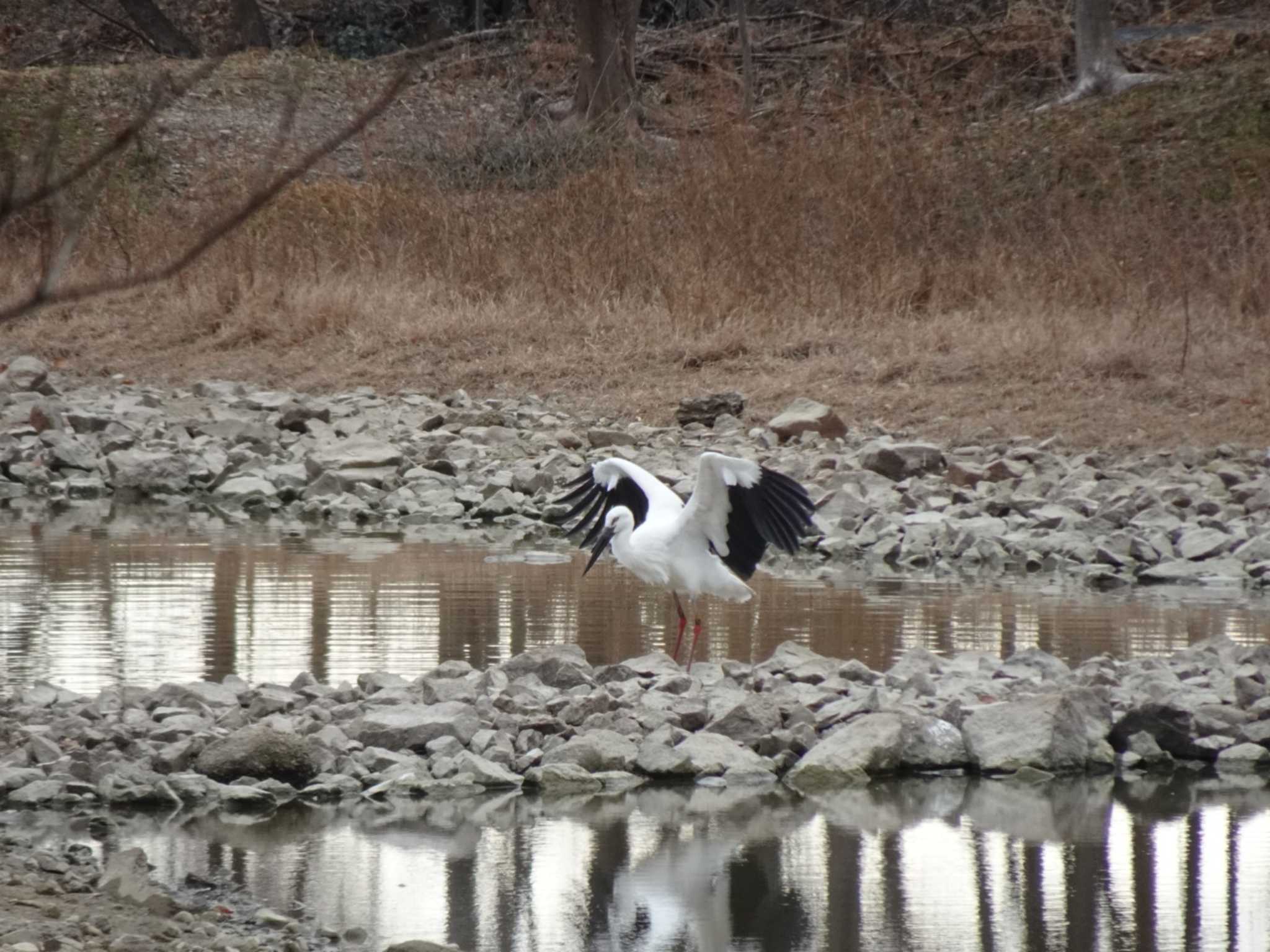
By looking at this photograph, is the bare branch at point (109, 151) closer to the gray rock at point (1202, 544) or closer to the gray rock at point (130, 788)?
the gray rock at point (130, 788)

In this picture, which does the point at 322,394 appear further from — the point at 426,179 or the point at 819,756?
the point at 819,756

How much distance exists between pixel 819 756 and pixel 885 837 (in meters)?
0.63

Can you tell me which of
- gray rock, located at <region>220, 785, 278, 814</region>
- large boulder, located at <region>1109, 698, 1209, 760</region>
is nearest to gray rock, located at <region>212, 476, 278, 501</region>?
gray rock, located at <region>220, 785, 278, 814</region>

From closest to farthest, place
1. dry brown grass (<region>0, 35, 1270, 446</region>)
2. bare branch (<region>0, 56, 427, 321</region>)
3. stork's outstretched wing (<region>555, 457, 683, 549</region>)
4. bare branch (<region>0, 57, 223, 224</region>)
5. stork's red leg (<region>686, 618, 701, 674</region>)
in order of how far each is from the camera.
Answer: bare branch (<region>0, 57, 223, 224</region>) → bare branch (<region>0, 56, 427, 321</region>) → stork's red leg (<region>686, 618, 701, 674</region>) → stork's outstretched wing (<region>555, 457, 683, 549</region>) → dry brown grass (<region>0, 35, 1270, 446</region>)

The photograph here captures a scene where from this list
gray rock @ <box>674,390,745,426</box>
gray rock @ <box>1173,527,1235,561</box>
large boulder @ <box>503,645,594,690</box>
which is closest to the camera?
large boulder @ <box>503,645,594,690</box>

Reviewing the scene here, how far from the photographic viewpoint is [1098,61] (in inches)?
943

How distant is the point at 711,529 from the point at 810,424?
5772mm

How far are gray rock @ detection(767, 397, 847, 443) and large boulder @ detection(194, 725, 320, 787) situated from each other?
798cm

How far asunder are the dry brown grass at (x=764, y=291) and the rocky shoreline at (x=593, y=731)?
6940 mm

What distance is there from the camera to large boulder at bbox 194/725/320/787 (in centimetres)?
527

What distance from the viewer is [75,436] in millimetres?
13406

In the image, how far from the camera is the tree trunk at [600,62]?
977 inches

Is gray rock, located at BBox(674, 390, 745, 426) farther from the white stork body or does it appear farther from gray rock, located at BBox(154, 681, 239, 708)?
gray rock, located at BBox(154, 681, 239, 708)

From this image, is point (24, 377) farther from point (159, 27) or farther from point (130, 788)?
point (159, 27)
